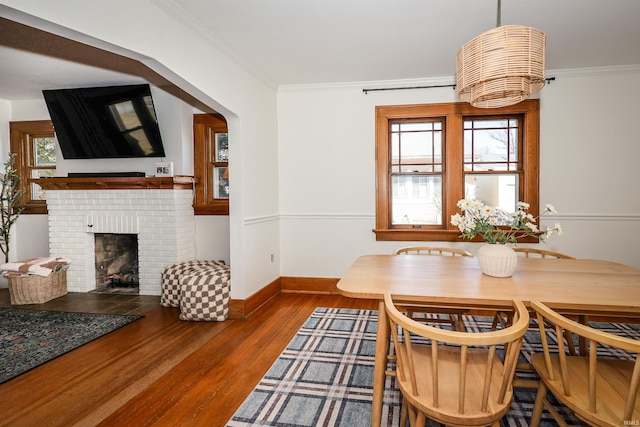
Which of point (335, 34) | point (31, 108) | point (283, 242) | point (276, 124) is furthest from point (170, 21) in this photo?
point (31, 108)

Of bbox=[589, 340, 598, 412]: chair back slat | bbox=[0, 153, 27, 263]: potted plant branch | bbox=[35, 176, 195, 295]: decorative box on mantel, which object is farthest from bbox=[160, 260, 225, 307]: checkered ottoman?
bbox=[589, 340, 598, 412]: chair back slat

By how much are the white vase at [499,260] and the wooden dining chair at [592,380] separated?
1.54 feet

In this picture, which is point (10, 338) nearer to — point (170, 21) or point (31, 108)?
point (170, 21)

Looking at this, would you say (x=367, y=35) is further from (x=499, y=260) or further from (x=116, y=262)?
(x=116, y=262)

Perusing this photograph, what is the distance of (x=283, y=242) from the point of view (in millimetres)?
4605

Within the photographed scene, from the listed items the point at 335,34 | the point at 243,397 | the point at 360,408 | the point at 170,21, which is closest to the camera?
the point at 360,408

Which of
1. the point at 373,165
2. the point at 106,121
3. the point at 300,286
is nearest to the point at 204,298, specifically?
the point at 300,286

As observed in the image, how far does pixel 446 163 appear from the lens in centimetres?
416

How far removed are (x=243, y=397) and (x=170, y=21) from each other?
2536 mm

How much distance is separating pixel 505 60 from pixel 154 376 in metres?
2.87

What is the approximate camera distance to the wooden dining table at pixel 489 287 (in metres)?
1.65

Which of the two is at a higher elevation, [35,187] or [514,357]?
[35,187]

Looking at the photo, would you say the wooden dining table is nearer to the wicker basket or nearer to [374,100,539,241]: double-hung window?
[374,100,539,241]: double-hung window

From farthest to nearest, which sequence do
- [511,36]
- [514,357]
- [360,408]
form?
[360,408] → [511,36] → [514,357]
